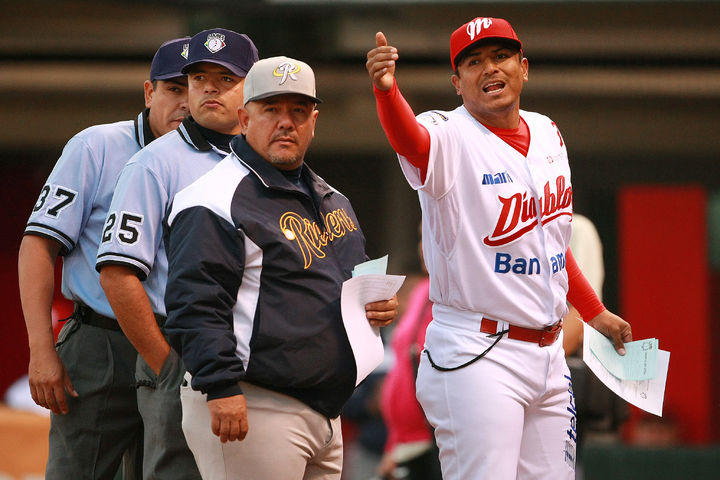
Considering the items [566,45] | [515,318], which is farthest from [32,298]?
[566,45]

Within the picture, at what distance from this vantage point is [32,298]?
3299mm

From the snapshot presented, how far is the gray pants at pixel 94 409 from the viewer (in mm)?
3279

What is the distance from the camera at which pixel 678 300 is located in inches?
383

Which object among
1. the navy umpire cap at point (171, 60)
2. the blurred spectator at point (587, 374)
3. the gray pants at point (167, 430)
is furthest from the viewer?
the blurred spectator at point (587, 374)

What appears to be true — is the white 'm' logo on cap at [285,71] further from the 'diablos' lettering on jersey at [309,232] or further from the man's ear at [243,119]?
the 'diablos' lettering on jersey at [309,232]

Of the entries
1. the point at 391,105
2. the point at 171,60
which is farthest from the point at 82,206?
the point at 391,105

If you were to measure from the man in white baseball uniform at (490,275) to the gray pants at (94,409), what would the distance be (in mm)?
935

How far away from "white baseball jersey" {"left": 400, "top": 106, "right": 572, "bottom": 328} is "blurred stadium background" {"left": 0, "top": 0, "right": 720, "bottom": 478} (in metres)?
5.49

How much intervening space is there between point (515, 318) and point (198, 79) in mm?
1205

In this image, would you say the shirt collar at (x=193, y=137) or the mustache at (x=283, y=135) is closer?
the mustache at (x=283, y=135)

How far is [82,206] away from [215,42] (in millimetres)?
657

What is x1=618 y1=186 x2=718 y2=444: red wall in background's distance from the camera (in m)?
9.68

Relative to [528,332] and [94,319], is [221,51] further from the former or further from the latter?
[528,332]

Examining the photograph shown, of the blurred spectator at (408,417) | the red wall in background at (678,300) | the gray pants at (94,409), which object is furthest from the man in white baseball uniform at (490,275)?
the red wall in background at (678,300)
